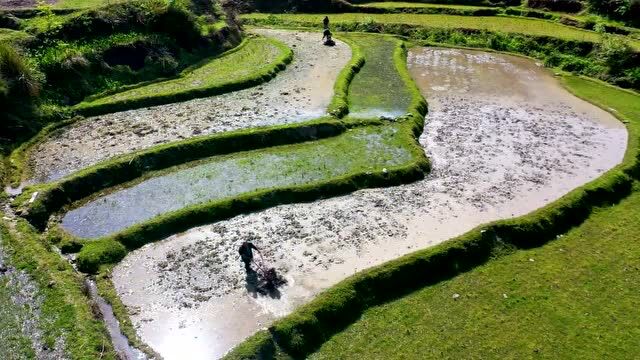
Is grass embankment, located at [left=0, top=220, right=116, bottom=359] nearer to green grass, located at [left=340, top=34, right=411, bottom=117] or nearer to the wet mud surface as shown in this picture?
the wet mud surface

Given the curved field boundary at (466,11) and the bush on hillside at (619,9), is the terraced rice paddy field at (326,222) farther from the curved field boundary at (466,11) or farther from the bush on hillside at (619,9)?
the curved field boundary at (466,11)

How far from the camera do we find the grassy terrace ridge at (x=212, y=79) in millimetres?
29428

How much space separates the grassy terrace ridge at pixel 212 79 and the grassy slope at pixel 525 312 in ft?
62.0

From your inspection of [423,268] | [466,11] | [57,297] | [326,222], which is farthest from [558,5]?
[57,297]

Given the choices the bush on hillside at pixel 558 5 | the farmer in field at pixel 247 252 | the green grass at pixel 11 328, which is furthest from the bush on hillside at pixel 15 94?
the bush on hillside at pixel 558 5

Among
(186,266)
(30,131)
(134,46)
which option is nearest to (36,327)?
(186,266)

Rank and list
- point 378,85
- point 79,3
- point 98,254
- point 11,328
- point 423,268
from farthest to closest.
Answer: point 79,3
point 378,85
point 98,254
point 423,268
point 11,328

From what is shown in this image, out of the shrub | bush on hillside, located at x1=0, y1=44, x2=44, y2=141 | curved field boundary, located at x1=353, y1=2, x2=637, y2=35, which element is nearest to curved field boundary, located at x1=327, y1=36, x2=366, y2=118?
curved field boundary, located at x1=353, y1=2, x2=637, y2=35

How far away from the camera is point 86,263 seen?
18.1 meters

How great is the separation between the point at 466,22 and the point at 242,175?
29.3 metres

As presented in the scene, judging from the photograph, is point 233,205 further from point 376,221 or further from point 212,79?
point 212,79

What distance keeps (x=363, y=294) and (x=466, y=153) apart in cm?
1134

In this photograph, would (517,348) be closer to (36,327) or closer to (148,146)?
(36,327)

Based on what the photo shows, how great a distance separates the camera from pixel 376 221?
67.2ft
